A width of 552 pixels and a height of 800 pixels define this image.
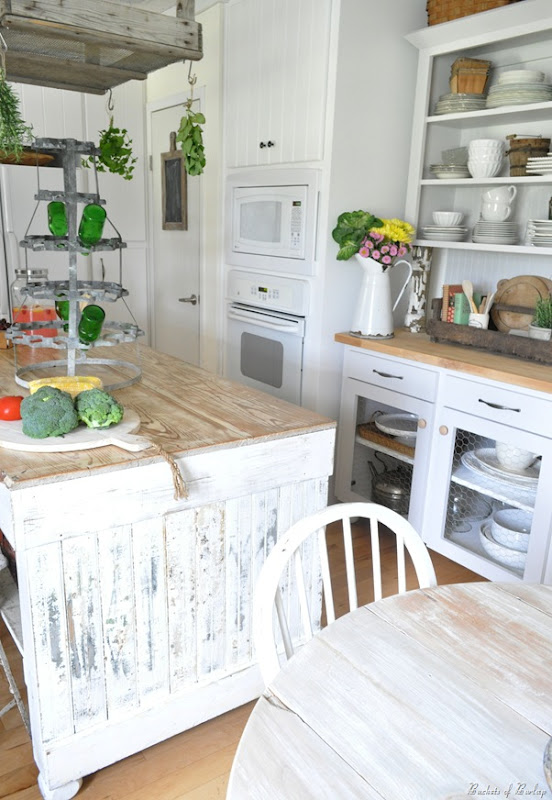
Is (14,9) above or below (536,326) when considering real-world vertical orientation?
above

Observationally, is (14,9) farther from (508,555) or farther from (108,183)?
(108,183)

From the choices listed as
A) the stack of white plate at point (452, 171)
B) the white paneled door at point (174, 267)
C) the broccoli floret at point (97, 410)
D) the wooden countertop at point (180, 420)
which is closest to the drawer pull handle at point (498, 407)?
the wooden countertop at point (180, 420)

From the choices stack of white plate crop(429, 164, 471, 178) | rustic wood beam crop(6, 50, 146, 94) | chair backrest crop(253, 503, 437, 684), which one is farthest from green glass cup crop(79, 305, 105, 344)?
stack of white plate crop(429, 164, 471, 178)

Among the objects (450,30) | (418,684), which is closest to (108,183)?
(450,30)

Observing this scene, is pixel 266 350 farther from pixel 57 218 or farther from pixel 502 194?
pixel 57 218

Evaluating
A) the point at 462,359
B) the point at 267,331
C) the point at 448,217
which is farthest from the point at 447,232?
the point at 267,331

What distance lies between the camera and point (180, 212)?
385cm

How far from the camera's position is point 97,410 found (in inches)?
57.7

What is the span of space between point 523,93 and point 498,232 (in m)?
0.52

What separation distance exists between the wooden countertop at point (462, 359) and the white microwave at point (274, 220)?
0.42m

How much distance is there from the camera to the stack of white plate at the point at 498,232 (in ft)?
8.59

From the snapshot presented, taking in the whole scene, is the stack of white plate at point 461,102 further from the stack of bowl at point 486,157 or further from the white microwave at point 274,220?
the white microwave at point 274,220

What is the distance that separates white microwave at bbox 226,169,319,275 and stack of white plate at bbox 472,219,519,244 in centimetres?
70

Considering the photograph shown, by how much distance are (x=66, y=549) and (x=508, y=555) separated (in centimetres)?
166
